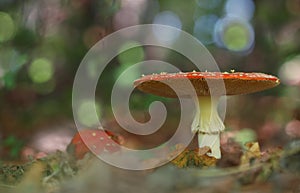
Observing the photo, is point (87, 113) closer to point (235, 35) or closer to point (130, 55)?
point (130, 55)

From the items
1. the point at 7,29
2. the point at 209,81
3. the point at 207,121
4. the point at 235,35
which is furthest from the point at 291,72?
the point at 209,81

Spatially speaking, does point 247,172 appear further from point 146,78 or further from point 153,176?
point 146,78

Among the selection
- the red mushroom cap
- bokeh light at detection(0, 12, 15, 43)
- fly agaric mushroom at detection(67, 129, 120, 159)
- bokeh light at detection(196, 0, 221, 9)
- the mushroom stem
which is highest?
bokeh light at detection(196, 0, 221, 9)

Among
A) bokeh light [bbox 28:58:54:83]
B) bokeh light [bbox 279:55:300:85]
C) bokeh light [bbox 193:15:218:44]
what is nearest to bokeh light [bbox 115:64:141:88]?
bokeh light [bbox 28:58:54:83]

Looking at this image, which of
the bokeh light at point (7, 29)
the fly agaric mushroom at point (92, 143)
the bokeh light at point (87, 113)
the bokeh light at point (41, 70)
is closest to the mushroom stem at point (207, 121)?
the fly agaric mushroom at point (92, 143)

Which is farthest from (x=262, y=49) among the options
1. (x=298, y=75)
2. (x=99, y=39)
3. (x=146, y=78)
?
(x=146, y=78)

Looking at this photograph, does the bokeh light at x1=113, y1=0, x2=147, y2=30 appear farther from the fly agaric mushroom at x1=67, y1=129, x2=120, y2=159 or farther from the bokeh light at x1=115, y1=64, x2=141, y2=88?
the fly agaric mushroom at x1=67, y1=129, x2=120, y2=159
